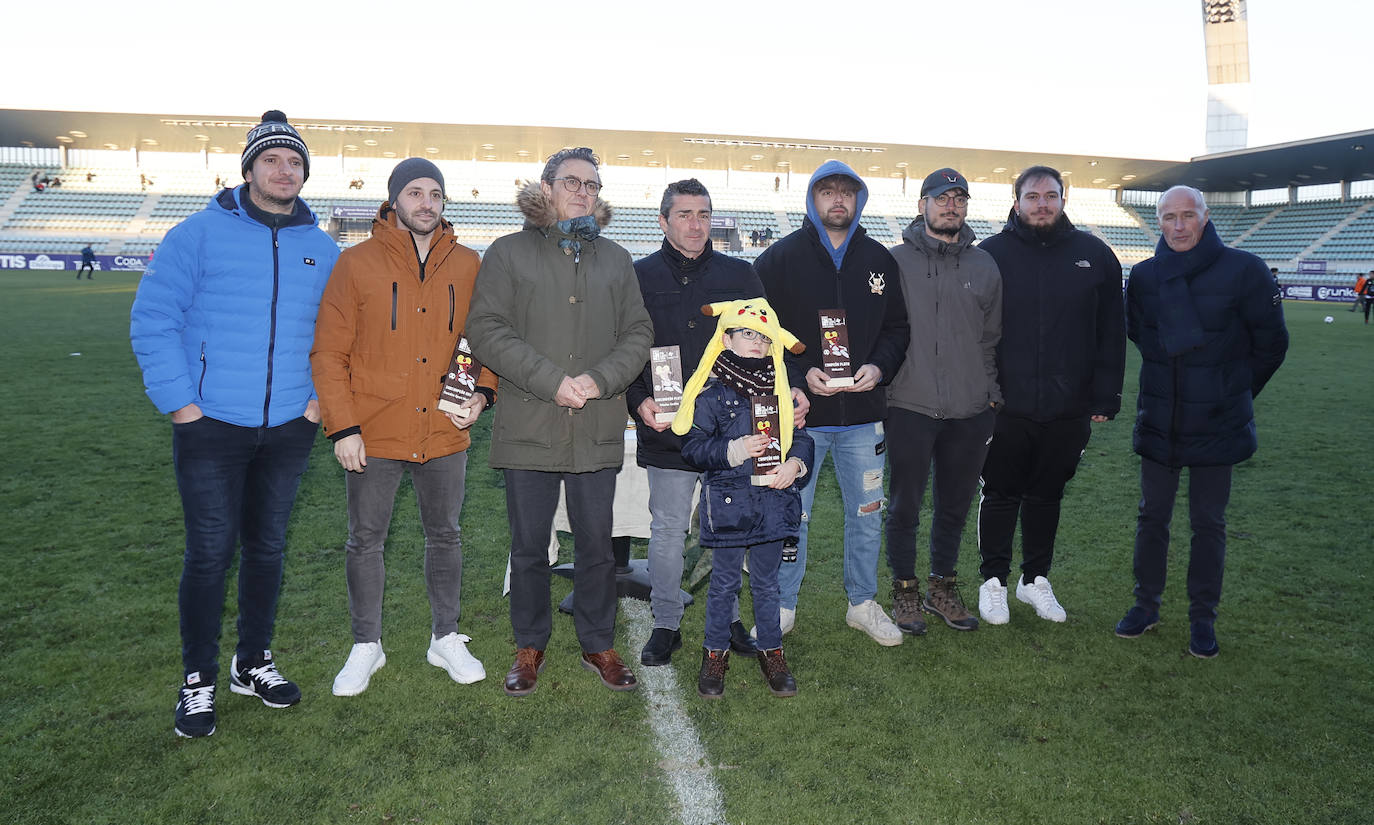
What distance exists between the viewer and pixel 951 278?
13.0ft

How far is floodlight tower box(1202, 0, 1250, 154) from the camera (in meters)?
49.7

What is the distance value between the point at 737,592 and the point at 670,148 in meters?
43.8

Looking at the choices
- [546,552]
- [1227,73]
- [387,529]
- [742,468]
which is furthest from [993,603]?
[1227,73]

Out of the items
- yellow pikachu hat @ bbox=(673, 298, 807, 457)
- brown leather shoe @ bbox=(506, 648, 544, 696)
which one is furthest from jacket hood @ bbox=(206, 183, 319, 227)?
brown leather shoe @ bbox=(506, 648, 544, 696)

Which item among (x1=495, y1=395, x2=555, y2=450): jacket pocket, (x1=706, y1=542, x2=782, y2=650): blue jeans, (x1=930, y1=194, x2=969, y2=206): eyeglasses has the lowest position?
(x1=706, y1=542, x2=782, y2=650): blue jeans

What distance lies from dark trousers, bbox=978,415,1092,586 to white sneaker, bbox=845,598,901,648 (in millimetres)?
722

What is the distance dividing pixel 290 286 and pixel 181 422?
606 mm

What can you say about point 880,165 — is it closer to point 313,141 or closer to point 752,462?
point 313,141

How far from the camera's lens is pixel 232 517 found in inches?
120

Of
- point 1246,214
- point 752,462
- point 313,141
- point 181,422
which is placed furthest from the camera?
point 1246,214

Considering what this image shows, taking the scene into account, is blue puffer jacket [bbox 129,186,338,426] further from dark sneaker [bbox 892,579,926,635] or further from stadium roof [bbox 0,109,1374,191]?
stadium roof [bbox 0,109,1374,191]

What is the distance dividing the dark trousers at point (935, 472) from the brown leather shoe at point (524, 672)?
1.79 m

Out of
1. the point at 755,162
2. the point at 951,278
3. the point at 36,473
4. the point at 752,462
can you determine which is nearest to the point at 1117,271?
the point at 951,278

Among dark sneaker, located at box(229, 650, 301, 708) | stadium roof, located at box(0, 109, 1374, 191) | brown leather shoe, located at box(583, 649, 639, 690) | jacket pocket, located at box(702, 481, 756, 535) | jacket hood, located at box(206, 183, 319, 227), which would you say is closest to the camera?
jacket hood, located at box(206, 183, 319, 227)
